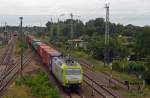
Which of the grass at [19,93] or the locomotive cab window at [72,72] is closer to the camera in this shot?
the grass at [19,93]

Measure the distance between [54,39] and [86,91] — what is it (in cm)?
8838

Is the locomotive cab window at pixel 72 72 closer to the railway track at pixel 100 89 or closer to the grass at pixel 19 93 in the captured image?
the railway track at pixel 100 89

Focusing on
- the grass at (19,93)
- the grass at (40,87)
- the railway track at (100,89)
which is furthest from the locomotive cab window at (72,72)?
the grass at (19,93)

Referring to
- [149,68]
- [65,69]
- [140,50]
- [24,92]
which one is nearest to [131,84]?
[149,68]

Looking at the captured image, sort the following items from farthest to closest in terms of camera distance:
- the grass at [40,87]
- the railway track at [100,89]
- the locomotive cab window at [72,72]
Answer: the locomotive cab window at [72,72] < the railway track at [100,89] < the grass at [40,87]

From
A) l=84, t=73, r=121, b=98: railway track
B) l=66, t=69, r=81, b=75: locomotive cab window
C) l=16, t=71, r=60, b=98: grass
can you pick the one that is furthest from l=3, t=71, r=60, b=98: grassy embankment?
l=84, t=73, r=121, b=98: railway track

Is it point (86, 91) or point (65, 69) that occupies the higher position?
point (65, 69)

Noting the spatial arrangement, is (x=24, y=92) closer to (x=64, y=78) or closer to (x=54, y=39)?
(x=64, y=78)

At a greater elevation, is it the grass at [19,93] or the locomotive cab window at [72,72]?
the locomotive cab window at [72,72]

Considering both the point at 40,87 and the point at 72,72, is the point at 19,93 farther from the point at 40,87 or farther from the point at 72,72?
the point at 72,72

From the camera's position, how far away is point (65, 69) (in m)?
36.3

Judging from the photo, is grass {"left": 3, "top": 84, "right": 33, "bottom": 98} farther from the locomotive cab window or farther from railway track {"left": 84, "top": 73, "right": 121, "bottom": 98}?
railway track {"left": 84, "top": 73, "right": 121, "bottom": 98}

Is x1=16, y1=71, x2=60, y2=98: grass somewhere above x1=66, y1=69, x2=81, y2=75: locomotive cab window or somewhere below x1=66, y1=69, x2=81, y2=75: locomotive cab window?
below

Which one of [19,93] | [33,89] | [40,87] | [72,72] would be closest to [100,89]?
[72,72]
